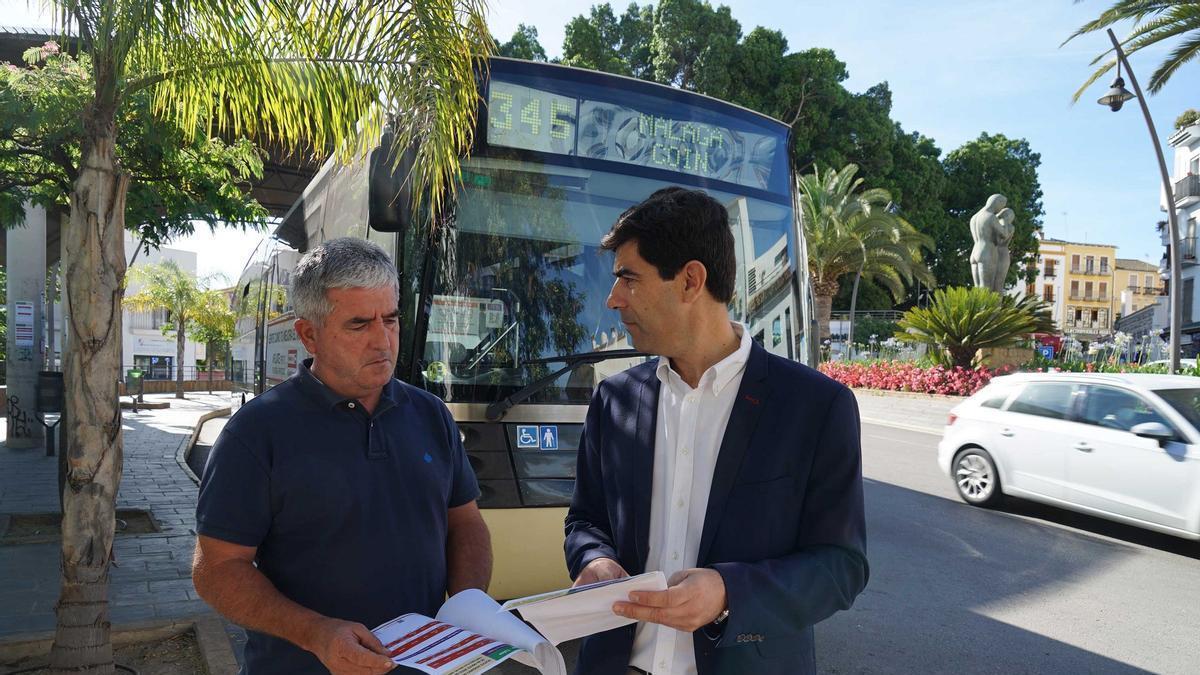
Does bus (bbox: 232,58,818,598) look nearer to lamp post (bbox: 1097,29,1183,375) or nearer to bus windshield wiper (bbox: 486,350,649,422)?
bus windshield wiper (bbox: 486,350,649,422)

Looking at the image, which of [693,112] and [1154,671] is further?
[693,112]

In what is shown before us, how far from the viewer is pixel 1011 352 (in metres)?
20.0

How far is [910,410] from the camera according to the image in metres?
20.1

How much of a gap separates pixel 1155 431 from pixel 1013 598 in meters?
2.53

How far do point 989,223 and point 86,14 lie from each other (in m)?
23.0

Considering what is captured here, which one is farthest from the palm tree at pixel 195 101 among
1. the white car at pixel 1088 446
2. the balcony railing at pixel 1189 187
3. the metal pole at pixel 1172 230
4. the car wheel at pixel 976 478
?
the balcony railing at pixel 1189 187

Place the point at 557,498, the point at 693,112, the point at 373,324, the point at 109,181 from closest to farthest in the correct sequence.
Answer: the point at 373,324 < the point at 109,181 < the point at 557,498 < the point at 693,112

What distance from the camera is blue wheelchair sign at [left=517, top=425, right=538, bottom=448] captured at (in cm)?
459

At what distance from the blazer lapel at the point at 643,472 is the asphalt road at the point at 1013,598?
123 inches

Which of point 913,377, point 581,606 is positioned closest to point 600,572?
point 581,606

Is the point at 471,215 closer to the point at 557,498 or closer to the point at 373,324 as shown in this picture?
the point at 557,498

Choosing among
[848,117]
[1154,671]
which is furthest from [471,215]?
[848,117]

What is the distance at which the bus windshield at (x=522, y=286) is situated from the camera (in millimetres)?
4684

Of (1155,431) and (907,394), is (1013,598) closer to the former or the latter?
(1155,431)
